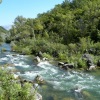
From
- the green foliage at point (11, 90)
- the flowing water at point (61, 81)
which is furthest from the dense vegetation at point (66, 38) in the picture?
the green foliage at point (11, 90)

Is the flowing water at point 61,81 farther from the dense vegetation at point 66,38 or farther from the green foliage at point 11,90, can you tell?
the green foliage at point 11,90

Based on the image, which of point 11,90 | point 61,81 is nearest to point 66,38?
point 61,81

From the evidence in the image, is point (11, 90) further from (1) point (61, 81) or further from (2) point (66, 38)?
(2) point (66, 38)

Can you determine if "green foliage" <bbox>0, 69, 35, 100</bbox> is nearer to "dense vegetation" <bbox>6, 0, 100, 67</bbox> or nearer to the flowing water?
the flowing water

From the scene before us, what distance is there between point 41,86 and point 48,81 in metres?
2.59

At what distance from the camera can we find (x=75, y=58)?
145 ft

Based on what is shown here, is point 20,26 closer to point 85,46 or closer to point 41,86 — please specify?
point 85,46

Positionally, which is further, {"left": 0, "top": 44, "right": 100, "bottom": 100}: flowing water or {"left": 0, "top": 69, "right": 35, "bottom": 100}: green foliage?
Answer: {"left": 0, "top": 44, "right": 100, "bottom": 100}: flowing water

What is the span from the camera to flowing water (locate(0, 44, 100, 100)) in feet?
89.3

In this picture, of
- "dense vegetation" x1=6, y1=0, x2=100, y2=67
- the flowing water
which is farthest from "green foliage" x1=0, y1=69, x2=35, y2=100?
"dense vegetation" x1=6, y1=0, x2=100, y2=67

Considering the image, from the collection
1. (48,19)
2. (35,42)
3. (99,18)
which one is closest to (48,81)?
(35,42)

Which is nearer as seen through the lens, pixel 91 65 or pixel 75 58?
pixel 91 65

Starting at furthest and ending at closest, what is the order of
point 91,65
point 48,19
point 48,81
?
1. point 48,19
2. point 91,65
3. point 48,81

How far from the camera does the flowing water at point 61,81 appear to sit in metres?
27.2
